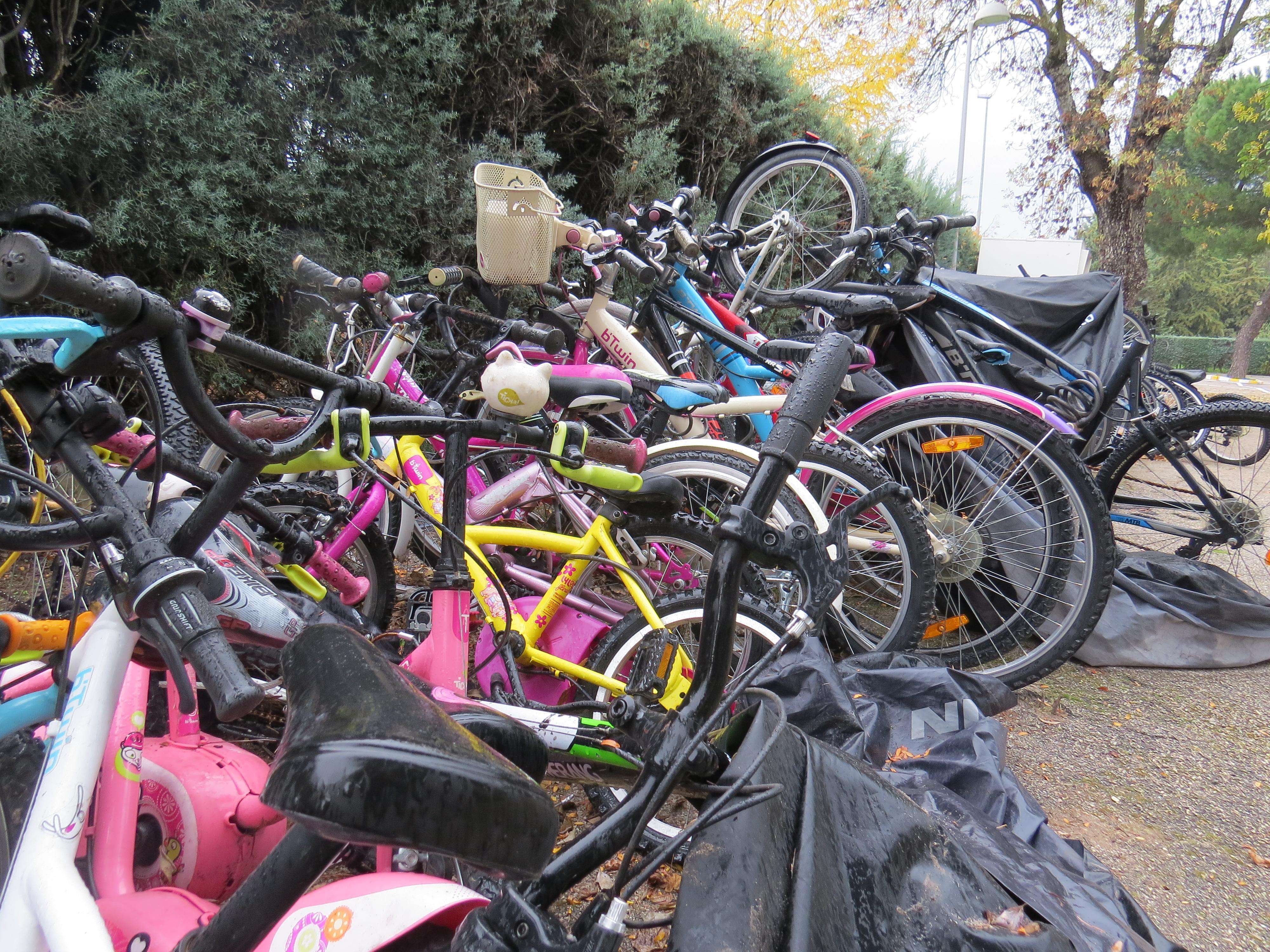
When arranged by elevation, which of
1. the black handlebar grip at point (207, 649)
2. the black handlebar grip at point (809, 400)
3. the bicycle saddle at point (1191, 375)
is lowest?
the bicycle saddle at point (1191, 375)

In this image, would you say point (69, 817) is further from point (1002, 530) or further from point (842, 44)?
point (842, 44)

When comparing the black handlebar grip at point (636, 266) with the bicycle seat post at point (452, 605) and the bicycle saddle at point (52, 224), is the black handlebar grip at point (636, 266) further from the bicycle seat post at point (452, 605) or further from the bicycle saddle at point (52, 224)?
the bicycle saddle at point (52, 224)

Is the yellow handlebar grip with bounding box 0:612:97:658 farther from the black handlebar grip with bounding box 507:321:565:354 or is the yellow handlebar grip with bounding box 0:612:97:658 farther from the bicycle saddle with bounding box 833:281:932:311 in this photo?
the bicycle saddle with bounding box 833:281:932:311

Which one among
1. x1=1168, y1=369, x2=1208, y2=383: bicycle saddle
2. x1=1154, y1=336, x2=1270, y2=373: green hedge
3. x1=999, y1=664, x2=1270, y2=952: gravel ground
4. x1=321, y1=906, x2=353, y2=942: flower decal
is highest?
x1=321, y1=906, x2=353, y2=942: flower decal

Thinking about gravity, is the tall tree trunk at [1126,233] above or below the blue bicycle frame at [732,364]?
above

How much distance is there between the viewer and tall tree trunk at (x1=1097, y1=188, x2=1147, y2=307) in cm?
1034

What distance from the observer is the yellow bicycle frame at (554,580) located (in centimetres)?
204

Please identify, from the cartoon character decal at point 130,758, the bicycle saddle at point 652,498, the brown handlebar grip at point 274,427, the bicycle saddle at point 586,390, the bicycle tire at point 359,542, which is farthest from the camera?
the bicycle tire at point 359,542

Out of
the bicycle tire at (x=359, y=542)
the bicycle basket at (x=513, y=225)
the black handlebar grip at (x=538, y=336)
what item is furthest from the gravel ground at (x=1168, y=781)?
the bicycle basket at (x=513, y=225)

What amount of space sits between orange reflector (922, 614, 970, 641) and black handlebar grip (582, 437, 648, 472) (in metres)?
1.60

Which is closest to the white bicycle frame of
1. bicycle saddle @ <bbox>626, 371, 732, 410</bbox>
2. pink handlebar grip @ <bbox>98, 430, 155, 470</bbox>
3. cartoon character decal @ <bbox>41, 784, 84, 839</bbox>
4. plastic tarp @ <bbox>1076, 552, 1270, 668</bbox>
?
cartoon character decal @ <bbox>41, 784, 84, 839</bbox>

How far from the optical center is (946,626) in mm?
2994

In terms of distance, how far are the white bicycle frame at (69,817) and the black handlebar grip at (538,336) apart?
1.69 metres

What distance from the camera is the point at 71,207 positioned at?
139 inches
